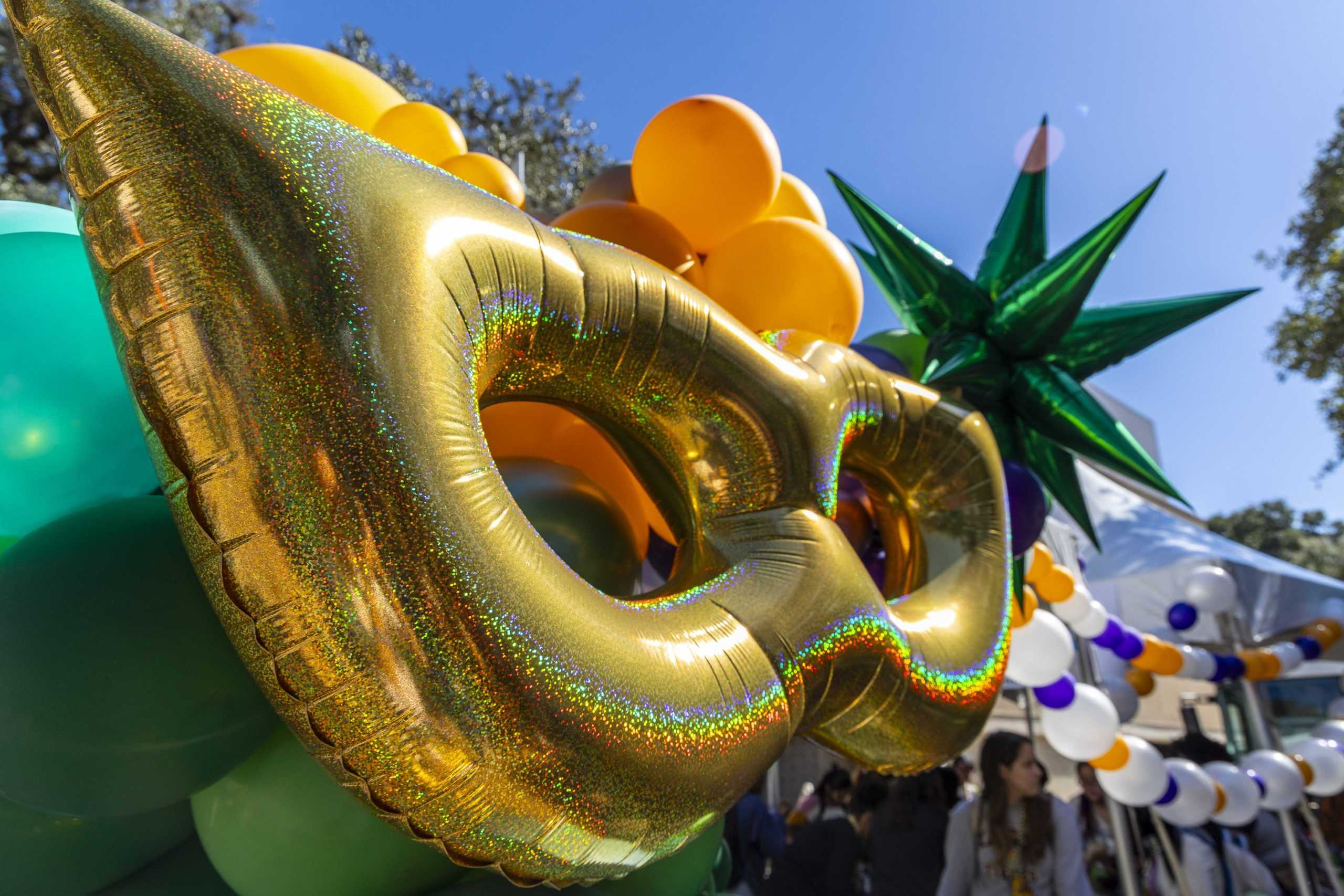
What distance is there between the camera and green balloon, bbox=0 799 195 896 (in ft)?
2.55

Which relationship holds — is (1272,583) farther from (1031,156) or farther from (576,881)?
(576,881)

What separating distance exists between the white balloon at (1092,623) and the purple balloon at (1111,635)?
0.70ft

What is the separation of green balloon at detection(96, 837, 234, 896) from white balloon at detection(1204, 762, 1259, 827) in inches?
149

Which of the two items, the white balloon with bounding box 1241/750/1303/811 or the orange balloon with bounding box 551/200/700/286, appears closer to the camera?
the orange balloon with bounding box 551/200/700/286

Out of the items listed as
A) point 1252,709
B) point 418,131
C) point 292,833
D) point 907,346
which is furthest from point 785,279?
point 1252,709

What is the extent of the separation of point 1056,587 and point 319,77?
285cm

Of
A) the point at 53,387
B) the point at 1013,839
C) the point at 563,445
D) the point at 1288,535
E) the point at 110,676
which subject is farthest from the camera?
the point at 1288,535

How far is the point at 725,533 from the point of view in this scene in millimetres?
916

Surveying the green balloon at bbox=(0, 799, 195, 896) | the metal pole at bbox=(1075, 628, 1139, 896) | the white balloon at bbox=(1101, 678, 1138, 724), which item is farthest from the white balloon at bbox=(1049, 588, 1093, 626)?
the green balloon at bbox=(0, 799, 195, 896)

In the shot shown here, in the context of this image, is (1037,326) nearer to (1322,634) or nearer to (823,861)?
(823,861)

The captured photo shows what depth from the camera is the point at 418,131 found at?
4.56 ft

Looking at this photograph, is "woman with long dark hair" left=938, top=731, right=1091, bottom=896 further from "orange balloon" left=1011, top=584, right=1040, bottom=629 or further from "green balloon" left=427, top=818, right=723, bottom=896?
"green balloon" left=427, top=818, right=723, bottom=896

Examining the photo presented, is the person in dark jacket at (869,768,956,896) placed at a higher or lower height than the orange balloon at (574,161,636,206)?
lower

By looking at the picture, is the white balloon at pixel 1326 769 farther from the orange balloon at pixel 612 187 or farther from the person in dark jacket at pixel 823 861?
the orange balloon at pixel 612 187
